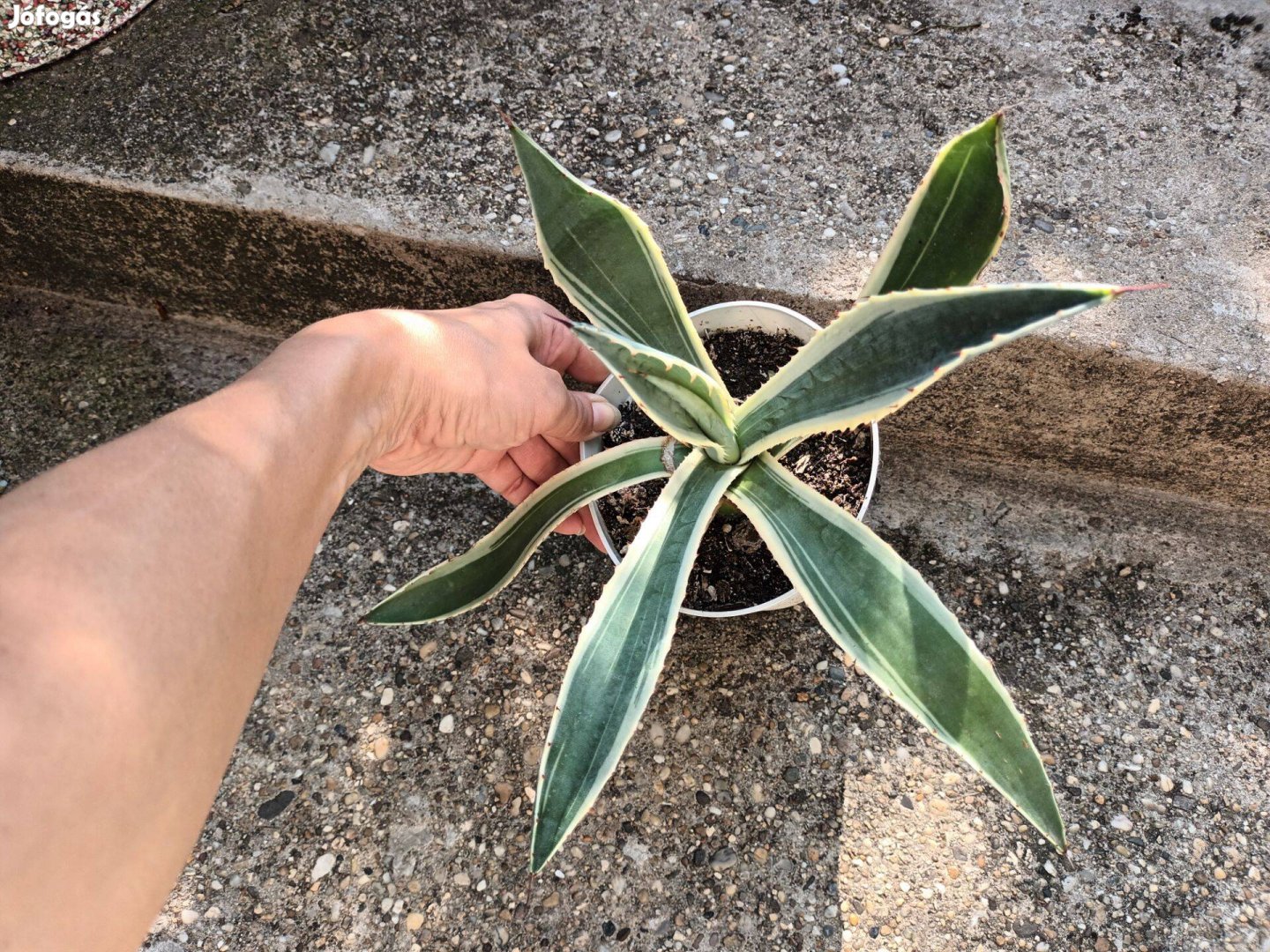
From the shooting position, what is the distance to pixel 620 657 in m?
0.76

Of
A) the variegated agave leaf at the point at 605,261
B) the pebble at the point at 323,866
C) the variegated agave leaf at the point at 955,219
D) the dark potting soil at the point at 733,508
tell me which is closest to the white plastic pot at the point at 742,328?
the dark potting soil at the point at 733,508

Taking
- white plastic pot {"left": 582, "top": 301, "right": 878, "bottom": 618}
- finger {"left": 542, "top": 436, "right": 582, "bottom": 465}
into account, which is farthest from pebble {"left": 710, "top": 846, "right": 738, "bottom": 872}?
finger {"left": 542, "top": 436, "right": 582, "bottom": 465}

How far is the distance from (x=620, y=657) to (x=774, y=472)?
0.75 feet

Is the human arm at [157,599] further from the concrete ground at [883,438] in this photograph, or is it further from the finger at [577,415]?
the concrete ground at [883,438]

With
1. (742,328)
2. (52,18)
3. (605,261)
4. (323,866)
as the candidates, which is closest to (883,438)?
(742,328)

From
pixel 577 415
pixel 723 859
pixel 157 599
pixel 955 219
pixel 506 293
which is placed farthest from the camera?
pixel 506 293

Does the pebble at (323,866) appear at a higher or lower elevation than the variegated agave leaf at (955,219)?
lower

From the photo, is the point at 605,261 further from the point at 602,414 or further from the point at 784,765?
the point at 784,765

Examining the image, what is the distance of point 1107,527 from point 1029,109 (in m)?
0.59

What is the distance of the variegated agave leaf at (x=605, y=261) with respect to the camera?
2.69ft

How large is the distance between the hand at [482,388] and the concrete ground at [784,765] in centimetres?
29

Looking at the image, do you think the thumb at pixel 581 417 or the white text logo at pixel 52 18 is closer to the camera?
the thumb at pixel 581 417

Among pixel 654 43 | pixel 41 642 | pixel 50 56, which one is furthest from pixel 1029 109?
pixel 50 56

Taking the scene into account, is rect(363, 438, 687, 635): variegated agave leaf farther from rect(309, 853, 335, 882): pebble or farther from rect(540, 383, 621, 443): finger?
rect(309, 853, 335, 882): pebble
